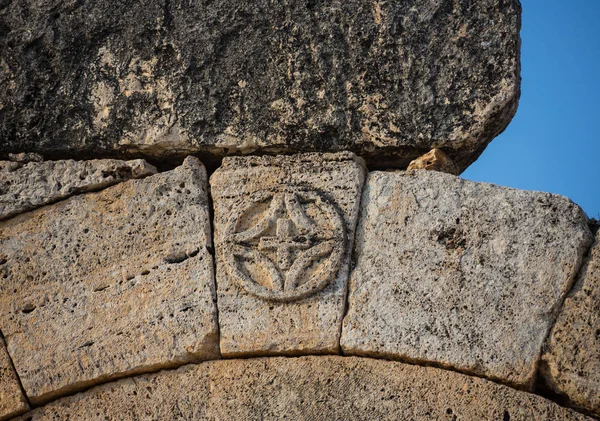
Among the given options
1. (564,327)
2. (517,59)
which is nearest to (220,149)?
(517,59)

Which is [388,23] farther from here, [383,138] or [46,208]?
[46,208]

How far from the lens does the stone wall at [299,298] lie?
11.1ft

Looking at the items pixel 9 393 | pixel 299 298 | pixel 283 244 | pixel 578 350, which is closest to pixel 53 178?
pixel 9 393

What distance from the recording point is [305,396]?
3.43 m

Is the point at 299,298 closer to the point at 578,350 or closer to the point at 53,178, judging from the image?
the point at 578,350

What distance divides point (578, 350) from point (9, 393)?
1919 millimetres

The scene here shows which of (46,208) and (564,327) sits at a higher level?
(46,208)

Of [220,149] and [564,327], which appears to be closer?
[564,327]

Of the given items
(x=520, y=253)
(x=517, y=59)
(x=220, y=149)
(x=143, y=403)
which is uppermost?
(x=517, y=59)

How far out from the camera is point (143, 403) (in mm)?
3502

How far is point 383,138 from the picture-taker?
3777 millimetres

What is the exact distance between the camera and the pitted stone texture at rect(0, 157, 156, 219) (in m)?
3.80

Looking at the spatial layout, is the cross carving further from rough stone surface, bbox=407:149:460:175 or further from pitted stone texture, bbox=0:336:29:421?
pitted stone texture, bbox=0:336:29:421

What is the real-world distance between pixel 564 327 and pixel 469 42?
1112 mm
